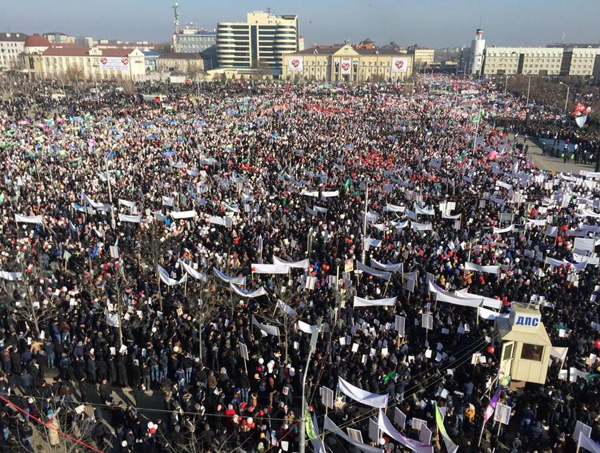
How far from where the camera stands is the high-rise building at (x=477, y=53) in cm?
14488

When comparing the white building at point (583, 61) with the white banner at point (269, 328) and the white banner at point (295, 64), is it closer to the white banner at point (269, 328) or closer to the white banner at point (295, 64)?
the white banner at point (295, 64)

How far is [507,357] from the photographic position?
1033 cm

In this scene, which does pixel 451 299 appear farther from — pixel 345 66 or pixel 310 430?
pixel 345 66

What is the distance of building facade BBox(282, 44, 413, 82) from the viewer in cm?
11019

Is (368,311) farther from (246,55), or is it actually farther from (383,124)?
(246,55)

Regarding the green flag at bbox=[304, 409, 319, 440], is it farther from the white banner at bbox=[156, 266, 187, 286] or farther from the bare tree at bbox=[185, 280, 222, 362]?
the white banner at bbox=[156, 266, 187, 286]

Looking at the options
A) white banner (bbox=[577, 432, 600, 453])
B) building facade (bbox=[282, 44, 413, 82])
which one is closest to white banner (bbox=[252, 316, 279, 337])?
white banner (bbox=[577, 432, 600, 453])

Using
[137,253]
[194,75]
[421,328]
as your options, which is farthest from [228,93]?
[421,328]

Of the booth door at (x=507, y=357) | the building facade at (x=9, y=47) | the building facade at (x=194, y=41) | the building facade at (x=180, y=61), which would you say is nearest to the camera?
the booth door at (x=507, y=357)

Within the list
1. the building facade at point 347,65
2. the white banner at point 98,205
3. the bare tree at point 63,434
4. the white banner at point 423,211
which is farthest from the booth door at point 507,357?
the building facade at point 347,65

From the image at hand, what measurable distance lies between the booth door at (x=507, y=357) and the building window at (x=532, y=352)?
0.21 meters

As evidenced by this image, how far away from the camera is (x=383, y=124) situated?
42.4 m

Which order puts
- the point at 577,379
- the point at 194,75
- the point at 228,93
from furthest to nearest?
1. the point at 194,75
2. the point at 228,93
3. the point at 577,379

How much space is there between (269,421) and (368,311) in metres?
4.88
